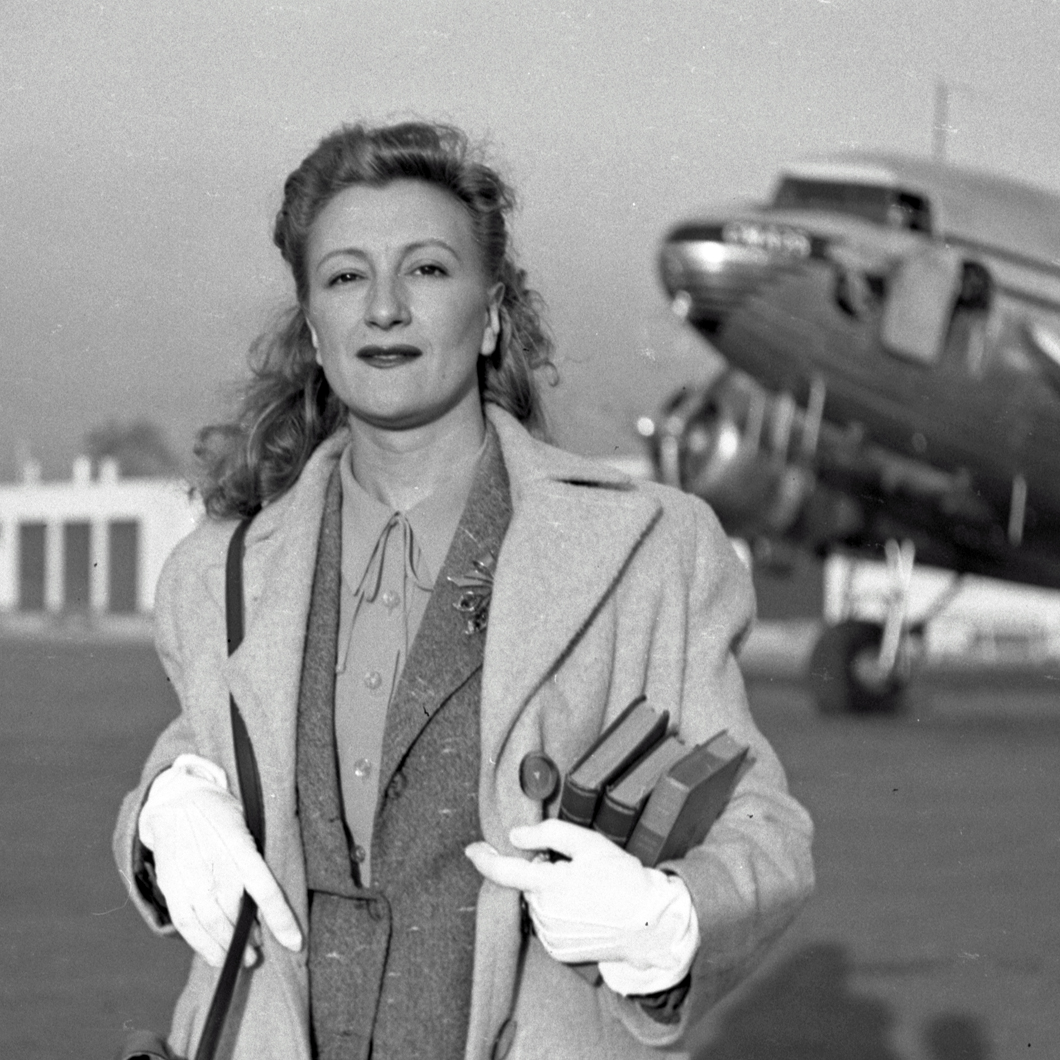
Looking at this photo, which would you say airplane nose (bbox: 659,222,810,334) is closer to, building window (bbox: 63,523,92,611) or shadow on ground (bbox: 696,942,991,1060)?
shadow on ground (bbox: 696,942,991,1060)

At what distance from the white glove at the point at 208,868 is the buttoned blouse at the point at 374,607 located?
11 cm

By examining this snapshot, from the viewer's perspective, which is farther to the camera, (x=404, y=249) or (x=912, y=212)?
(x=912, y=212)

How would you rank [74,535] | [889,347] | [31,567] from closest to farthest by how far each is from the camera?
Answer: [889,347], [74,535], [31,567]

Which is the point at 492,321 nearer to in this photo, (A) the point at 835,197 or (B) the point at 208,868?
(B) the point at 208,868

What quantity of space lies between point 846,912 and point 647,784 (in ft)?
16.8

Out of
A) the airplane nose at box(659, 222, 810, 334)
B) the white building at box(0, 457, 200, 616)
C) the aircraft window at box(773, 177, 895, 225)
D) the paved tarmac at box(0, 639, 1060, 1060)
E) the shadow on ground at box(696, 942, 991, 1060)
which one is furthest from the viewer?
the white building at box(0, 457, 200, 616)

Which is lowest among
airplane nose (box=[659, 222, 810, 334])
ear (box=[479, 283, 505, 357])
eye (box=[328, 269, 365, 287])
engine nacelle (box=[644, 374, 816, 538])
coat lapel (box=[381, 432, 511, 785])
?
engine nacelle (box=[644, 374, 816, 538])

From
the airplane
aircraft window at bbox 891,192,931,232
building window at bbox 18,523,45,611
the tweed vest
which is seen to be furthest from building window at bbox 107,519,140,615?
the tweed vest

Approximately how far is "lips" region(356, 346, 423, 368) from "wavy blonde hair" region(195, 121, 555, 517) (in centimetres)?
17

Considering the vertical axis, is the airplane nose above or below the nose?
below

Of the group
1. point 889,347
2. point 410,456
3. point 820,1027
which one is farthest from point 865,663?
point 410,456

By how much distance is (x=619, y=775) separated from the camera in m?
1.58

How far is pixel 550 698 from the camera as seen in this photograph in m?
1.70

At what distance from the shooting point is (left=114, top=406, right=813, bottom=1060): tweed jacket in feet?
5.41
